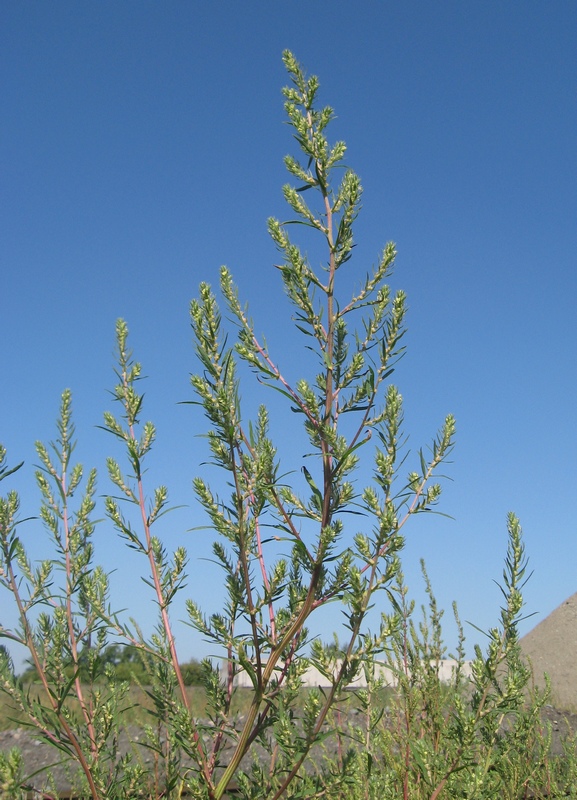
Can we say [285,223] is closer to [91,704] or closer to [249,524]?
[249,524]

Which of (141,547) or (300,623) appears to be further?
(141,547)

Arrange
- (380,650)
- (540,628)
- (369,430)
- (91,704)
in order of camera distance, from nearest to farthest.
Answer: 1. (380,650)
2. (369,430)
3. (91,704)
4. (540,628)

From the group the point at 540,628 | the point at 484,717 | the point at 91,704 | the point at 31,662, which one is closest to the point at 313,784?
the point at 484,717

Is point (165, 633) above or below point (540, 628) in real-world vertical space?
above

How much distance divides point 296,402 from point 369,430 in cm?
28

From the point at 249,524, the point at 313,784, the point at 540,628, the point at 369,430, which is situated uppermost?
the point at 369,430

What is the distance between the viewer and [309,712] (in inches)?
81.5

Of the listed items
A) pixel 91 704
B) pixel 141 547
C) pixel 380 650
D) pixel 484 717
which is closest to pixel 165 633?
pixel 141 547

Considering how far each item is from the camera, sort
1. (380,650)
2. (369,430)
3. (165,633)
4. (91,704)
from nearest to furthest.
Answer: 1. (380,650)
2. (369,430)
3. (165,633)
4. (91,704)

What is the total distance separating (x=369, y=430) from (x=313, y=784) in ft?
4.04

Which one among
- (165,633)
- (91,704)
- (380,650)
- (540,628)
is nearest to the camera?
(380,650)

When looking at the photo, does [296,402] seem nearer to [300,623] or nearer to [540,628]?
[300,623]

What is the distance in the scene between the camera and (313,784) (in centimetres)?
236

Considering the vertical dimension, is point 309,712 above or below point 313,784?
above
